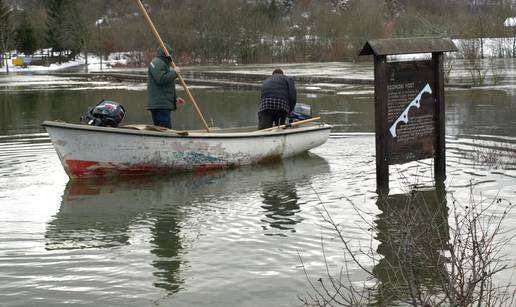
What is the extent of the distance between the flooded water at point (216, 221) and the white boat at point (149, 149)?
0.21 m

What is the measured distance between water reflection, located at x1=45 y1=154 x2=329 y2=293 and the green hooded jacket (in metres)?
1.31

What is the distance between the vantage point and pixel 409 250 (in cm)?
453

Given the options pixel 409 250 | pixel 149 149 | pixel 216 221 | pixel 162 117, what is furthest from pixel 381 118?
pixel 409 250

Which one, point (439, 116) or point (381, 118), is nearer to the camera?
point (381, 118)

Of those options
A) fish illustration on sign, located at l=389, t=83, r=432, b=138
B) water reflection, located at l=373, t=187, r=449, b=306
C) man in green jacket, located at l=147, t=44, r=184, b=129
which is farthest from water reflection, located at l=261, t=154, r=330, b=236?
man in green jacket, located at l=147, t=44, r=184, b=129

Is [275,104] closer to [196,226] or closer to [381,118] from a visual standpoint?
[381,118]

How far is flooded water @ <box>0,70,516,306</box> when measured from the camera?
20.6 ft

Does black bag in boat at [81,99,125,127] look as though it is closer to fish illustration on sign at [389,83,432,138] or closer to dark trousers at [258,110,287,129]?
dark trousers at [258,110,287,129]

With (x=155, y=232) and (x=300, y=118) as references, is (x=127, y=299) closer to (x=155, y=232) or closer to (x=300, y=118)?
(x=155, y=232)

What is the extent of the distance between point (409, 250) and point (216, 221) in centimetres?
425

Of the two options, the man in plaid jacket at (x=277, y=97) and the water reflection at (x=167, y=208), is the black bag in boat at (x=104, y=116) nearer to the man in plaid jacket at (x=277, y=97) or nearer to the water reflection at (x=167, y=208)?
the water reflection at (x=167, y=208)

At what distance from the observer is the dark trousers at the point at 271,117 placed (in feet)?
43.5

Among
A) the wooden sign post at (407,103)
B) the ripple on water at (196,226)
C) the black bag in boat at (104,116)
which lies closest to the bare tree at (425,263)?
the ripple on water at (196,226)

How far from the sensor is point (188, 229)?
8227mm
